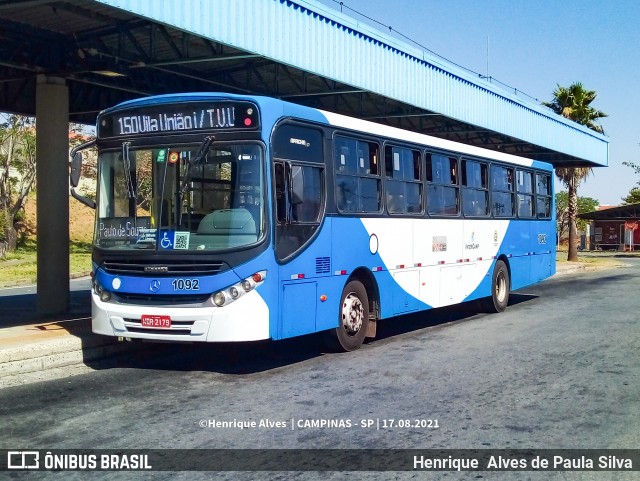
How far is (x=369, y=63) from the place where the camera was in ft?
53.7

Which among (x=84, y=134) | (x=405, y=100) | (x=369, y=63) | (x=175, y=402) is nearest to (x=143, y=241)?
(x=175, y=402)

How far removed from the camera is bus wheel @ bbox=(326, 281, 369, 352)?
415 inches

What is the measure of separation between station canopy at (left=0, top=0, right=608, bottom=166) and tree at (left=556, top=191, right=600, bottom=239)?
54789mm

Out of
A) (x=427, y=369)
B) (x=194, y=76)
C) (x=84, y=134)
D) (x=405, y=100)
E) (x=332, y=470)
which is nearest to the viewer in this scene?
(x=332, y=470)

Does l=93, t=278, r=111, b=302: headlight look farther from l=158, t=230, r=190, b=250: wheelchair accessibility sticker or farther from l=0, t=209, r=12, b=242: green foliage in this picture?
l=0, t=209, r=12, b=242: green foliage

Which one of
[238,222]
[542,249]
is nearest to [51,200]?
[238,222]

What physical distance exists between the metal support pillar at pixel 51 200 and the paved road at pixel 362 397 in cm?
358

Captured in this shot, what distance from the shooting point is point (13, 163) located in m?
38.6

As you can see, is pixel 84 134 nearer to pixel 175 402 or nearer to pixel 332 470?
pixel 175 402

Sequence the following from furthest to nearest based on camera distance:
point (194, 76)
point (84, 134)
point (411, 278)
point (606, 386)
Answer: point (84, 134), point (194, 76), point (411, 278), point (606, 386)

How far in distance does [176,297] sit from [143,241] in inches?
32.4

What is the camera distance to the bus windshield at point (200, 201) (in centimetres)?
882

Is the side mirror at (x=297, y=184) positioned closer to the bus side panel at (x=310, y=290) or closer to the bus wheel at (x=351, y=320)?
the bus side panel at (x=310, y=290)
